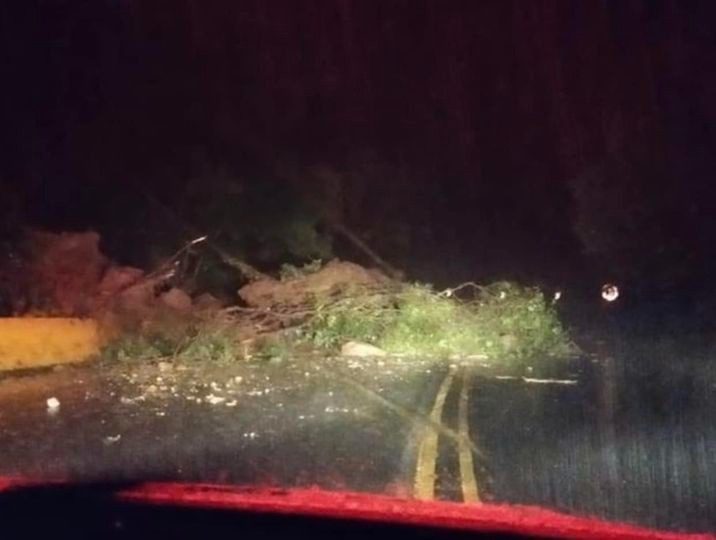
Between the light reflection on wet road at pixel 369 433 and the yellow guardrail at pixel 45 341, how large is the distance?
0.43 meters

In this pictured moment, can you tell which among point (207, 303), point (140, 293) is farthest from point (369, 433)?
point (140, 293)

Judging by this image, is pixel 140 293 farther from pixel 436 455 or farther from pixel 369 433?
pixel 436 455

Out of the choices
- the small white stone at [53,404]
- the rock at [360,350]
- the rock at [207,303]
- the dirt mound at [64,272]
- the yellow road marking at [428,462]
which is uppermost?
the dirt mound at [64,272]

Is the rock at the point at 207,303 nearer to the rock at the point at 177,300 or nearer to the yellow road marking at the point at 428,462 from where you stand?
the rock at the point at 177,300

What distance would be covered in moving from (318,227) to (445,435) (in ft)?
37.5

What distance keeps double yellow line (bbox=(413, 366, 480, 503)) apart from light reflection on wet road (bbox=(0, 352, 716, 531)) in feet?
0.12

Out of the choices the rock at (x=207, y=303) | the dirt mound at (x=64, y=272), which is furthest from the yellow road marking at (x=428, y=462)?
the dirt mound at (x=64, y=272)

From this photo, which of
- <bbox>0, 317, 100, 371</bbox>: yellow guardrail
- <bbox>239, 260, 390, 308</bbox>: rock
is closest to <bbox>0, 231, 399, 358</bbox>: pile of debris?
<bbox>239, 260, 390, 308</bbox>: rock

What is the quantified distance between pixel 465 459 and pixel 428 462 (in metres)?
0.27

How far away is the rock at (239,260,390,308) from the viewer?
15.7 meters

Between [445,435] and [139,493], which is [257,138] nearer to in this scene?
[445,435]

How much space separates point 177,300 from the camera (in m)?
15.4

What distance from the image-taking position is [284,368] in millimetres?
14438

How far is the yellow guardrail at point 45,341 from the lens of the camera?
1411 centimetres
